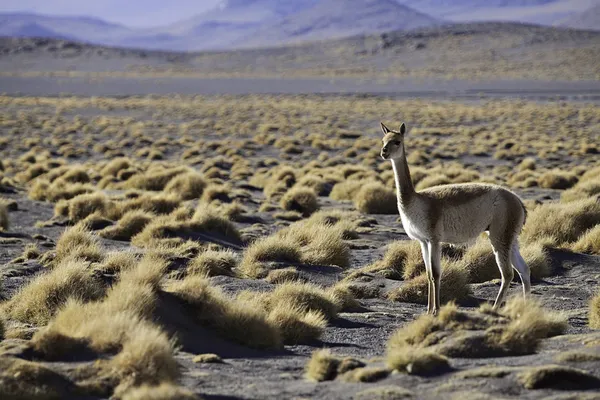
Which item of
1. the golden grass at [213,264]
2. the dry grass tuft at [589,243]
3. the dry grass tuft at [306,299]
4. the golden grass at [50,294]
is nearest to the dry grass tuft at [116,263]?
the golden grass at [213,264]

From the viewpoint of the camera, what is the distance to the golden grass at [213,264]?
376 inches

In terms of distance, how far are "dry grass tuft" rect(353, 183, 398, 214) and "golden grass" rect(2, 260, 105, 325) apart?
327 inches

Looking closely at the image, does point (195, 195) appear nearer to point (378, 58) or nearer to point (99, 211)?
point (99, 211)

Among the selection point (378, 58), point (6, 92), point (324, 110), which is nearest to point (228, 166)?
point (324, 110)

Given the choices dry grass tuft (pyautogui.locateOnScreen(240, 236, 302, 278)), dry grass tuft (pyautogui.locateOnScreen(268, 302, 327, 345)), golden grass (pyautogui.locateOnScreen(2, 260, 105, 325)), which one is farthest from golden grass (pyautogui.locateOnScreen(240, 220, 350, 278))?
dry grass tuft (pyautogui.locateOnScreen(268, 302, 327, 345))

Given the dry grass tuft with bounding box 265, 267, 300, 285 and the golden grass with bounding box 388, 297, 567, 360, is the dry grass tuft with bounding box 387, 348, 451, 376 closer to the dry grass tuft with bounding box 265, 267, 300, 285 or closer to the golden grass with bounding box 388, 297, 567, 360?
the golden grass with bounding box 388, 297, 567, 360

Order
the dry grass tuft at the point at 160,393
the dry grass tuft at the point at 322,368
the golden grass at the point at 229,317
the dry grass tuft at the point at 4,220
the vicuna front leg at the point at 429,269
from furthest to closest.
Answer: the dry grass tuft at the point at 4,220 → the vicuna front leg at the point at 429,269 → the golden grass at the point at 229,317 → the dry grass tuft at the point at 322,368 → the dry grass tuft at the point at 160,393

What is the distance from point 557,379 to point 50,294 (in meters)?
4.77

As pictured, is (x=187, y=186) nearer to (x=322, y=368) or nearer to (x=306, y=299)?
(x=306, y=299)

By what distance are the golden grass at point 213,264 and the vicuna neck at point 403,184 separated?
3039 millimetres

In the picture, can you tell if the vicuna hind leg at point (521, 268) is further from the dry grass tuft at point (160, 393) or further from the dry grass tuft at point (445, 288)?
the dry grass tuft at point (160, 393)

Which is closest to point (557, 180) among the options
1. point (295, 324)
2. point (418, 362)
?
point (295, 324)

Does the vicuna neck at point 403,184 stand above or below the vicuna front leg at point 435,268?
above

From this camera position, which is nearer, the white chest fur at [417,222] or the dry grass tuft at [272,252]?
the white chest fur at [417,222]
